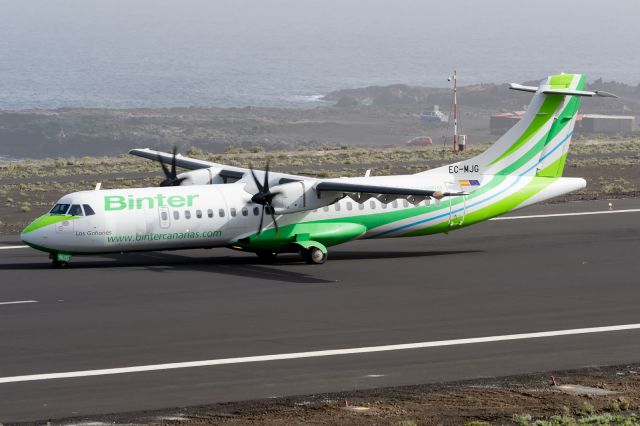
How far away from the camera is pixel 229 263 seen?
36.4 metres

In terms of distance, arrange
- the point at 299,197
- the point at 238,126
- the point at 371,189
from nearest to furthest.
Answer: the point at 371,189, the point at 299,197, the point at 238,126

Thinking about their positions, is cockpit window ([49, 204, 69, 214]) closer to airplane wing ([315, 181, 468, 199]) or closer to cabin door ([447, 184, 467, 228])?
airplane wing ([315, 181, 468, 199])

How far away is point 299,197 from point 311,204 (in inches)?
18.8

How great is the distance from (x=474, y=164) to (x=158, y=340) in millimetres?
17076

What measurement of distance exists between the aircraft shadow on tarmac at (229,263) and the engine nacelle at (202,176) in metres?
2.72

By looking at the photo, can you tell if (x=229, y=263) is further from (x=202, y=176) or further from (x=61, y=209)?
(x=61, y=209)

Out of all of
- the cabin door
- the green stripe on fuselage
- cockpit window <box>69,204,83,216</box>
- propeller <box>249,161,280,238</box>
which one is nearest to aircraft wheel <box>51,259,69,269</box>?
the green stripe on fuselage

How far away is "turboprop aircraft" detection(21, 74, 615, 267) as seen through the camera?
113 feet

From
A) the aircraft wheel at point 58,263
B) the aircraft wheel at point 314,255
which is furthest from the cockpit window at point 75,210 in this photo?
the aircraft wheel at point 314,255

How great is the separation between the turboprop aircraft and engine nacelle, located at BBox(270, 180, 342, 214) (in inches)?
1.3

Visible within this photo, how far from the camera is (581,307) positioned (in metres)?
28.7

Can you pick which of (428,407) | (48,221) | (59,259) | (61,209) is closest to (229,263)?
(59,259)

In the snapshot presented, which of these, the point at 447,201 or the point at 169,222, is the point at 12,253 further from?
the point at 447,201

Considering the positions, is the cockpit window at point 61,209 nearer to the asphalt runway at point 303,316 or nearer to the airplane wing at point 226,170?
the asphalt runway at point 303,316
